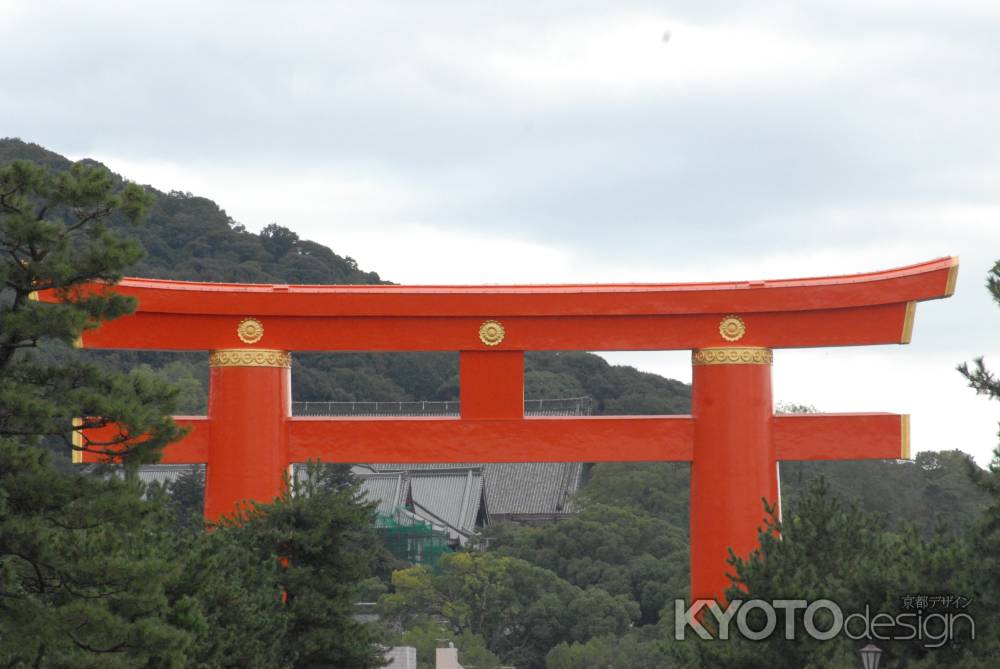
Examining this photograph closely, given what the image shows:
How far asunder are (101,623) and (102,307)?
2438mm

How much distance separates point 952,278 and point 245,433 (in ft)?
26.1

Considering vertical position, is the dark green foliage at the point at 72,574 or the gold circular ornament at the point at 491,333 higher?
the gold circular ornament at the point at 491,333

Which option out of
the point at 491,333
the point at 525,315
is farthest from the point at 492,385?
the point at 525,315

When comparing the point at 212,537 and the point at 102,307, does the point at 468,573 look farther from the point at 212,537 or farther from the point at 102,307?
the point at 102,307

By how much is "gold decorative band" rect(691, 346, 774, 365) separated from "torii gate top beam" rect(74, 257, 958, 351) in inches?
3.2

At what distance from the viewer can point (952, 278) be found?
17.3 meters

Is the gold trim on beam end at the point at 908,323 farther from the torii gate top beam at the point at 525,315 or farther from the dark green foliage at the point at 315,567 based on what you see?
the dark green foliage at the point at 315,567

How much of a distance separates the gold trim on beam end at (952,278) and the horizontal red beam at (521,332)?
66 cm

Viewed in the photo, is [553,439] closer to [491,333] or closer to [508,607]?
[491,333]

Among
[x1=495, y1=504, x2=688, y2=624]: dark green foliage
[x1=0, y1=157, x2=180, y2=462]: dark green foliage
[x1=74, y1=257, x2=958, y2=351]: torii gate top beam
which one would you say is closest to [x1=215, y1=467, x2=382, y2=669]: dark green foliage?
[x1=74, y1=257, x2=958, y2=351]: torii gate top beam

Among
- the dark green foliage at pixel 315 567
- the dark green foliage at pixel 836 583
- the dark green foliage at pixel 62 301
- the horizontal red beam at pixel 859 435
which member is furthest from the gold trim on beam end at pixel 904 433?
the dark green foliage at pixel 62 301

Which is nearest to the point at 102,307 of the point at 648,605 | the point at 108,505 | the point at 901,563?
the point at 108,505

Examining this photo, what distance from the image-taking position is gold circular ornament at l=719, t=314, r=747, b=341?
17828 millimetres

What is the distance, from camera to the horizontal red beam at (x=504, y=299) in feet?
57.7
